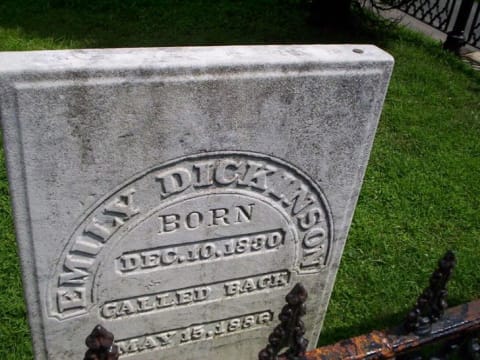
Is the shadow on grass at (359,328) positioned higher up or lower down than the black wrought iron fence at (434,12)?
lower down

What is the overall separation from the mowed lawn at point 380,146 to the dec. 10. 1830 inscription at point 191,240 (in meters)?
0.30

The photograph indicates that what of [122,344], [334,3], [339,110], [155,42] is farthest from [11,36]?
[339,110]

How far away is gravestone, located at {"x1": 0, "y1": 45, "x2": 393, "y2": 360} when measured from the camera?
1473mm

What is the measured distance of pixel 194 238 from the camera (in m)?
1.91

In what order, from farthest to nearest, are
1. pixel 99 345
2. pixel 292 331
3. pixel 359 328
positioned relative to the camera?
pixel 359 328 < pixel 292 331 < pixel 99 345

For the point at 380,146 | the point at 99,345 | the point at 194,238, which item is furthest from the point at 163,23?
the point at 99,345

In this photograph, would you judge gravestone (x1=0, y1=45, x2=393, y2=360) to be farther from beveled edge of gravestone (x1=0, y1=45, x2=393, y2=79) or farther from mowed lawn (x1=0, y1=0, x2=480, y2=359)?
mowed lawn (x1=0, y1=0, x2=480, y2=359)

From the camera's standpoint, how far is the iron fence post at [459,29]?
6.22 meters

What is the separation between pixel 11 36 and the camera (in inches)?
213

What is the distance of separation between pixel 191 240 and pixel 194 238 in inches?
0.5

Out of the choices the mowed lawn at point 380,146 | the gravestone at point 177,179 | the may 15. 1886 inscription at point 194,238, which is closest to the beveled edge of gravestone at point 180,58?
the gravestone at point 177,179

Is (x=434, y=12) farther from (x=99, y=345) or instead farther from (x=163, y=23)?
(x=99, y=345)

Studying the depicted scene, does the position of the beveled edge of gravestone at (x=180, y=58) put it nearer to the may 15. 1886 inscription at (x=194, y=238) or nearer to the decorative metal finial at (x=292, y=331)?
the may 15. 1886 inscription at (x=194, y=238)

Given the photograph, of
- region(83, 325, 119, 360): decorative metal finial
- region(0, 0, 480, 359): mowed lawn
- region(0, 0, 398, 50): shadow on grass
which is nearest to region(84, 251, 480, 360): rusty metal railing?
region(83, 325, 119, 360): decorative metal finial
